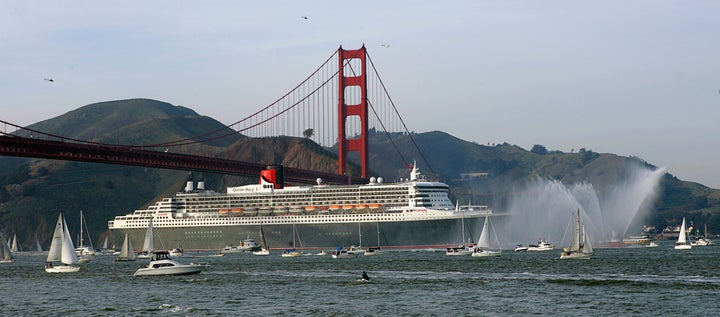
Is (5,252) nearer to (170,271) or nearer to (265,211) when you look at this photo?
(265,211)

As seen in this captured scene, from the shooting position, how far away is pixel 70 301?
2052 inches

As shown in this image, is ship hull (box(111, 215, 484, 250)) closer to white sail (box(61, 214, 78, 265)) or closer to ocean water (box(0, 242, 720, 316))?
ocean water (box(0, 242, 720, 316))

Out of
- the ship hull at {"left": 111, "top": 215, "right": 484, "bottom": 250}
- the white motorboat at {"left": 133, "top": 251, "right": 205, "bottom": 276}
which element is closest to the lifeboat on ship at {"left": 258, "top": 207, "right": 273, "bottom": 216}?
the ship hull at {"left": 111, "top": 215, "right": 484, "bottom": 250}

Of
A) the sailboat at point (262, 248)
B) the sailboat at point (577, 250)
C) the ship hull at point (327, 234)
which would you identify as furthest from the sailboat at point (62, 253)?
the ship hull at point (327, 234)

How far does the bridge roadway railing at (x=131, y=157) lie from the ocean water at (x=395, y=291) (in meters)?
19.1

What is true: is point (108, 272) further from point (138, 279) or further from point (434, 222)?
point (434, 222)

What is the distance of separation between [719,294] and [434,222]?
2715 inches

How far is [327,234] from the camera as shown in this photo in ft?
396

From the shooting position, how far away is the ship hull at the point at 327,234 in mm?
114875

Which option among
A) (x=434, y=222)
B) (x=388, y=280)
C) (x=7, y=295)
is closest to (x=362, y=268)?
(x=388, y=280)

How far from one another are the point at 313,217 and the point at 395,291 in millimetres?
71269

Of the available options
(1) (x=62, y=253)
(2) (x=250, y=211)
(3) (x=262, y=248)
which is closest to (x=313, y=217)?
(3) (x=262, y=248)

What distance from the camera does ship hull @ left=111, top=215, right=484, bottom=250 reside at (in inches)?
4523

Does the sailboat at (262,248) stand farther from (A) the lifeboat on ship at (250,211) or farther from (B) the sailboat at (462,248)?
(B) the sailboat at (462,248)
